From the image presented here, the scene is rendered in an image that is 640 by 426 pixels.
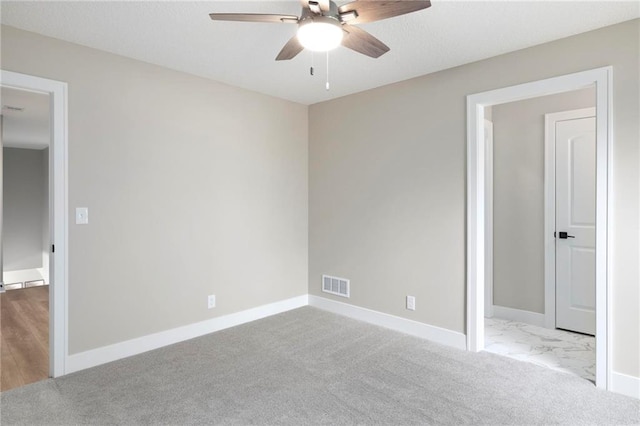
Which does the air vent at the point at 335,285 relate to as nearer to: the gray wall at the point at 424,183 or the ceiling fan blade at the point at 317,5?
the gray wall at the point at 424,183

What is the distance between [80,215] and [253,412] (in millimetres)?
1953

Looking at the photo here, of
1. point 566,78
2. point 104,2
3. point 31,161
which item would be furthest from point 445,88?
point 31,161

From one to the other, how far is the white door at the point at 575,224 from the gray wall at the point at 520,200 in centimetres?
16

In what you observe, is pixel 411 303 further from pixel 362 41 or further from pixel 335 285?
pixel 362 41

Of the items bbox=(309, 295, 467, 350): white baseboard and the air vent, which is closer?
bbox=(309, 295, 467, 350): white baseboard

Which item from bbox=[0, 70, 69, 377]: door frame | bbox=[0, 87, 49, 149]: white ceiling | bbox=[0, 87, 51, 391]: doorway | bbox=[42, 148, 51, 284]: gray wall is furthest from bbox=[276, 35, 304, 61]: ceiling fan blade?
bbox=[42, 148, 51, 284]: gray wall

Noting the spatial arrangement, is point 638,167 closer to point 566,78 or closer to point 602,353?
point 566,78

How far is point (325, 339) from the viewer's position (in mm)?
3438

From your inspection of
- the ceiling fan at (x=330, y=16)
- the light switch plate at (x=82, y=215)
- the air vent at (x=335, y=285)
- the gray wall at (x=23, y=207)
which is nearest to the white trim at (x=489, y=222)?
the air vent at (x=335, y=285)

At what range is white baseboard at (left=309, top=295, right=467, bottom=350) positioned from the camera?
3.29m

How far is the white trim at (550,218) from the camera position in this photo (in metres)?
3.68

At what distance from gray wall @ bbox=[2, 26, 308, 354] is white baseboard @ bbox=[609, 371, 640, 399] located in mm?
3052

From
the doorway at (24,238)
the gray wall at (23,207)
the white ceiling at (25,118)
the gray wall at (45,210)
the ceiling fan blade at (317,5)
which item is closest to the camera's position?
the ceiling fan blade at (317,5)

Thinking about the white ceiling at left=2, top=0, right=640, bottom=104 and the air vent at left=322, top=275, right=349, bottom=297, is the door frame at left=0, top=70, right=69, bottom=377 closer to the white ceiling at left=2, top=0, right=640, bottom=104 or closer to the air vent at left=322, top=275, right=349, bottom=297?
the white ceiling at left=2, top=0, right=640, bottom=104
